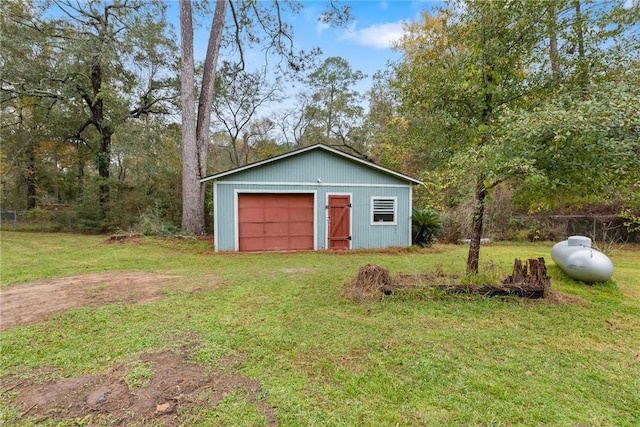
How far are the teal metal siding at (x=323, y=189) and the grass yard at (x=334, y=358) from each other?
453 centimetres

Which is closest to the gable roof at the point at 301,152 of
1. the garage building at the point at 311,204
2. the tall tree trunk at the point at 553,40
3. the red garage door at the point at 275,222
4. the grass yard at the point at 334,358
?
the garage building at the point at 311,204

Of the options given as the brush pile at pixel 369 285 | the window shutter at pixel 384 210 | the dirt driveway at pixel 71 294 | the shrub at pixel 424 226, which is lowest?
the dirt driveway at pixel 71 294

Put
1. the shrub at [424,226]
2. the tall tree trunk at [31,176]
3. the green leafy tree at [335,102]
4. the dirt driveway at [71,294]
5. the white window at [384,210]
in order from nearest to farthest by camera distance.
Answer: the dirt driveway at [71,294]
the white window at [384,210]
the shrub at [424,226]
the tall tree trunk at [31,176]
the green leafy tree at [335,102]

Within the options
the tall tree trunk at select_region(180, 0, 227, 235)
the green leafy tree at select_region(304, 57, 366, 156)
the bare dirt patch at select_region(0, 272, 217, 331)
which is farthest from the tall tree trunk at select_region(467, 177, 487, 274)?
the green leafy tree at select_region(304, 57, 366, 156)

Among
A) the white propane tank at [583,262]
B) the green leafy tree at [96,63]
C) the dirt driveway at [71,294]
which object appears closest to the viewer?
the dirt driveway at [71,294]

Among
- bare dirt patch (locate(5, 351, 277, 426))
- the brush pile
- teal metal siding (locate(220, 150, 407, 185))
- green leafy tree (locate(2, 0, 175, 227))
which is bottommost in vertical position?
bare dirt patch (locate(5, 351, 277, 426))

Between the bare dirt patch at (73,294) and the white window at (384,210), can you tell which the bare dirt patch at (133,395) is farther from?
the white window at (384,210)

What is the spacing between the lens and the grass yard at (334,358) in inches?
79.5

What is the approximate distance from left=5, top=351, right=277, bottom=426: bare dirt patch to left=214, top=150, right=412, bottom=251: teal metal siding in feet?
22.9

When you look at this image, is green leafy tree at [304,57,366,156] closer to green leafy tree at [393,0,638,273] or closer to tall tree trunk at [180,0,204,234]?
tall tree trunk at [180,0,204,234]

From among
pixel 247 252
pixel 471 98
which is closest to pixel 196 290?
pixel 247 252

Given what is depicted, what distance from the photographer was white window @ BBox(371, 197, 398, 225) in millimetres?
Answer: 10266

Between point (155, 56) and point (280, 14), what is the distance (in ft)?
19.2

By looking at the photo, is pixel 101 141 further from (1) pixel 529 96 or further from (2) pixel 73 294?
(1) pixel 529 96
